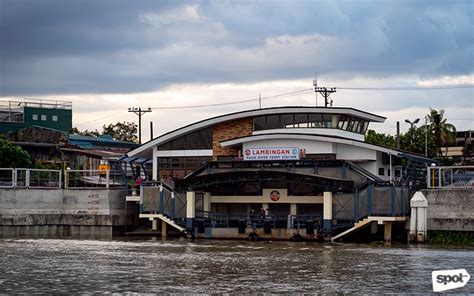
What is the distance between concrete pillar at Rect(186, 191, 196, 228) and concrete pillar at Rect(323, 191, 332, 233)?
8504 mm

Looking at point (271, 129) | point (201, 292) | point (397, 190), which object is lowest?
point (201, 292)

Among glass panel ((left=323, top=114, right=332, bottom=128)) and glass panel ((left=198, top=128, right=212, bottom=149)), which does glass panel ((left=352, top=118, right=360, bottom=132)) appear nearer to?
glass panel ((left=323, top=114, right=332, bottom=128))

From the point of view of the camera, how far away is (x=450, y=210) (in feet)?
163

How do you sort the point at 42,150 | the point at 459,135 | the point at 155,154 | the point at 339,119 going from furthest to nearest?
1. the point at 459,135
2. the point at 42,150
3. the point at 155,154
4. the point at 339,119

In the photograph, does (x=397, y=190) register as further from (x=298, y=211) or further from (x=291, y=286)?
(x=291, y=286)

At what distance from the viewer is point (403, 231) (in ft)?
177

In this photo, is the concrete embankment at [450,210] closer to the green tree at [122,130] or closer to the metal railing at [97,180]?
the metal railing at [97,180]

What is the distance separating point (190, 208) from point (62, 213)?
31.2ft

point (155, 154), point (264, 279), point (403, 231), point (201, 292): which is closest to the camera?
point (201, 292)

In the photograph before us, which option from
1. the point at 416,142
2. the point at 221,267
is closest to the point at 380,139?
the point at 416,142

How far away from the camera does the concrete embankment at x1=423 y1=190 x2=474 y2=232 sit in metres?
49.1

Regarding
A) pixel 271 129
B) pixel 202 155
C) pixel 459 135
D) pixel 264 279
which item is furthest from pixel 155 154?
pixel 459 135

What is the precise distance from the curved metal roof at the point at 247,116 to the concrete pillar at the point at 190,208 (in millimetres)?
6149

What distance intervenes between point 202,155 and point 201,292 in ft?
106
